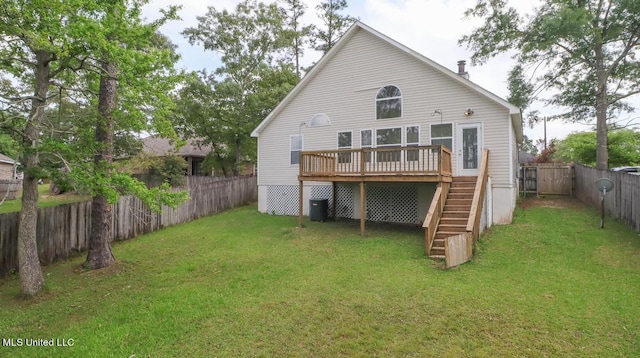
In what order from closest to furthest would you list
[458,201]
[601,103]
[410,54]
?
[458,201], [410,54], [601,103]

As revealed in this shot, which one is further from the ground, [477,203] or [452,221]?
[477,203]

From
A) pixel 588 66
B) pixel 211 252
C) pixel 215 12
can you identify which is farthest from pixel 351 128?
pixel 215 12

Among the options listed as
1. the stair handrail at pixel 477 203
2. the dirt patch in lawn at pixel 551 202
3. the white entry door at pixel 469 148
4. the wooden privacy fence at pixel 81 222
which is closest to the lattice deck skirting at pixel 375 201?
the white entry door at pixel 469 148

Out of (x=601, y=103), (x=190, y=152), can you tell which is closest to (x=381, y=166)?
(x=601, y=103)

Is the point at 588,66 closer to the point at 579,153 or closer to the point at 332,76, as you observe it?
the point at 579,153

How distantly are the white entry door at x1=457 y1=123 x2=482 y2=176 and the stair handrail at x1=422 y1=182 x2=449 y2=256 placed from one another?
1686 mm

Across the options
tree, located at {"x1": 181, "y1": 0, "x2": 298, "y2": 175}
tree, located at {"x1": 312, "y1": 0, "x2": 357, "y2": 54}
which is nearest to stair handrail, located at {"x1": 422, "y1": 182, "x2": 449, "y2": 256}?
tree, located at {"x1": 181, "y1": 0, "x2": 298, "y2": 175}

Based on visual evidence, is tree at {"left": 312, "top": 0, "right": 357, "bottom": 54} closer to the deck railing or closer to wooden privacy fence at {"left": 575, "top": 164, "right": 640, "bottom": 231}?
the deck railing

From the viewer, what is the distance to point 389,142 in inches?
495

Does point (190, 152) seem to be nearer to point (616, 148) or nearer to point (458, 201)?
point (458, 201)

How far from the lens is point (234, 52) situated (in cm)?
2352

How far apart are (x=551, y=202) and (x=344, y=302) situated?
13.6 meters

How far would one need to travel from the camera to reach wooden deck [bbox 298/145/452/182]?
960 centimetres

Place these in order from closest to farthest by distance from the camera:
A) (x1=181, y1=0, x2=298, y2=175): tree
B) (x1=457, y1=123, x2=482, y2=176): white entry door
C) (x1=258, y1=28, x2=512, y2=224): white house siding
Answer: (x1=258, y1=28, x2=512, y2=224): white house siding
(x1=457, y1=123, x2=482, y2=176): white entry door
(x1=181, y1=0, x2=298, y2=175): tree
